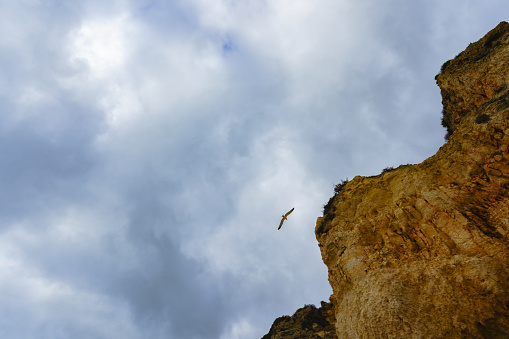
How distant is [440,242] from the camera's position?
14.4 metres

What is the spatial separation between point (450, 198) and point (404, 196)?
311 cm

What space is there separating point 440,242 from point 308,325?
19.4m

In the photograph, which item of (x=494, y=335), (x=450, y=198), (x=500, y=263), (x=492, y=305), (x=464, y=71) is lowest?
(x=494, y=335)

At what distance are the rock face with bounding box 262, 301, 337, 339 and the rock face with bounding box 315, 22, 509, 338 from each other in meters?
9.24

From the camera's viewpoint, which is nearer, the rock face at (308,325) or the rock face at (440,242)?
the rock face at (440,242)

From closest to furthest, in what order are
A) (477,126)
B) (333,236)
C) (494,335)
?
1. (494,335)
2. (477,126)
3. (333,236)

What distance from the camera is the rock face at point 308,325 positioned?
87.4 feet

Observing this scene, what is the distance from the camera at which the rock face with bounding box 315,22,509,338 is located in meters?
12.1

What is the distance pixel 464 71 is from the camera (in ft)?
74.4

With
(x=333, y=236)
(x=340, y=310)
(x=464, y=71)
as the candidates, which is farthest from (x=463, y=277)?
(x=464, y=71)

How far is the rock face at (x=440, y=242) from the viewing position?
39.8ft

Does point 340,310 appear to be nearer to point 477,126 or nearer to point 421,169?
point 421,169

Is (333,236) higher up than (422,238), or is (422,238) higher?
(333,236)

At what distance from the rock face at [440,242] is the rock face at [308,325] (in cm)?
924
